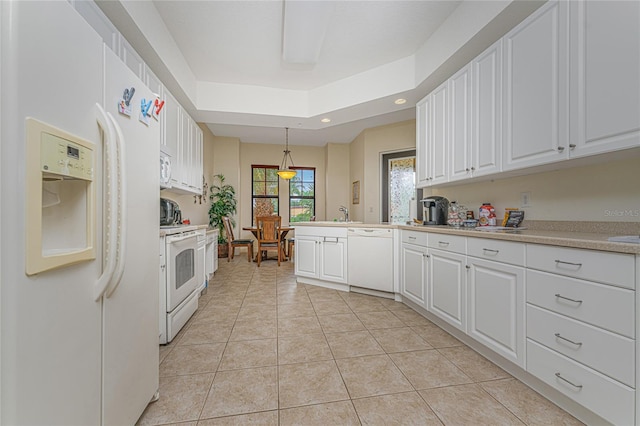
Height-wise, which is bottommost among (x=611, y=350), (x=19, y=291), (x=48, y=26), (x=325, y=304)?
(x=325, y=304)

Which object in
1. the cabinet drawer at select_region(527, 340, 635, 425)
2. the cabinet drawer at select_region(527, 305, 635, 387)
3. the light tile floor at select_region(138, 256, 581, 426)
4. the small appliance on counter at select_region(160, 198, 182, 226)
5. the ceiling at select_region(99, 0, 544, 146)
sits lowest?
the light tile floor at select_region(138, 256, 581, 426)

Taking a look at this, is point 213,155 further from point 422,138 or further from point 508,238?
point 508,238

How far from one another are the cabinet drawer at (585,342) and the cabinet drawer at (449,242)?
592 mm

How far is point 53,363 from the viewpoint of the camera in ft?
2.48

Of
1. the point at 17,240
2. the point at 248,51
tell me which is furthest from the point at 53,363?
the point at 248,51

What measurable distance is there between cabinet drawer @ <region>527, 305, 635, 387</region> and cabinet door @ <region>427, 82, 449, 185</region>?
4.95 feet

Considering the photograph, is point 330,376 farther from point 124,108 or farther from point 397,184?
point 397,184

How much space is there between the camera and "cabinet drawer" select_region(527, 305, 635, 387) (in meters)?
1.08

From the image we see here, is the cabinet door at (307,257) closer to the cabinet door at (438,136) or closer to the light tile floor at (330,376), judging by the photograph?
the light tile floor at (330,376)

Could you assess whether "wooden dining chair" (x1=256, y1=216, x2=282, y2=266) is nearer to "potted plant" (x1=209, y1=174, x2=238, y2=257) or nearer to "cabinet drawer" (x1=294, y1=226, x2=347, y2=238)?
"potted plant" (x1=209, y1=174, x2=238, y2=257)

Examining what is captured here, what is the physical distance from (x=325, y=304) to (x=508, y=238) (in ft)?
6.24

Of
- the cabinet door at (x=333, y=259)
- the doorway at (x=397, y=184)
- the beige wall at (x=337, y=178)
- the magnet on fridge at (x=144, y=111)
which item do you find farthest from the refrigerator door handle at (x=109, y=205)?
the beige wall at (x=337, y=178)

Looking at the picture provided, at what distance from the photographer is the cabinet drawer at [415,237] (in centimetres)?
254

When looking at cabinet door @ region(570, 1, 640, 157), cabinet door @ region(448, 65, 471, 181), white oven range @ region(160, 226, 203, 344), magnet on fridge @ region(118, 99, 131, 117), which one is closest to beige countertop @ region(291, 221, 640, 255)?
cabinet door @ region(570, 1, 640, 157)
